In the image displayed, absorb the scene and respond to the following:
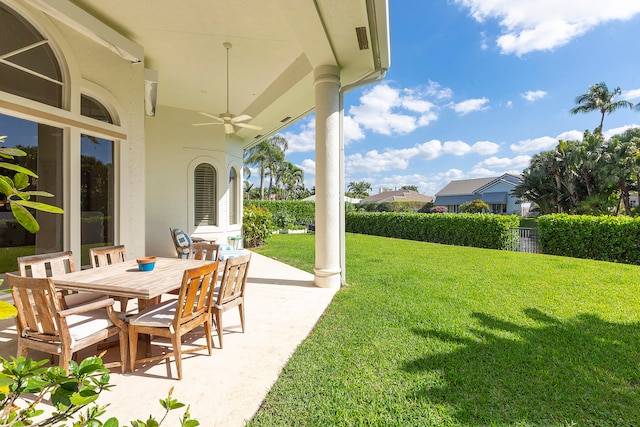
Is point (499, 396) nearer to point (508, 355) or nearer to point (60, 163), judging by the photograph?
point (508, 355)

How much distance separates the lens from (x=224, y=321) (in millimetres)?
3988

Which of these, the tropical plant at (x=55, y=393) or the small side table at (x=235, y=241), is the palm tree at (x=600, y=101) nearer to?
the small side table at (x=235, y=241)

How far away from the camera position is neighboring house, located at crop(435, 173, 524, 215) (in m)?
33.1

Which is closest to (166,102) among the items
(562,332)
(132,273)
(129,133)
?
(129,133)

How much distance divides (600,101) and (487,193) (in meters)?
12.8

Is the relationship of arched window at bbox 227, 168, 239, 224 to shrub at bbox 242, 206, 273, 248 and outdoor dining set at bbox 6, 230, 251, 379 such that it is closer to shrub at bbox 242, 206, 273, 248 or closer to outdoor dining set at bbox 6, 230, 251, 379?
shrub at bbox 242, 206, 273, 248

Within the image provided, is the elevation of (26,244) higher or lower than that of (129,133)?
lower

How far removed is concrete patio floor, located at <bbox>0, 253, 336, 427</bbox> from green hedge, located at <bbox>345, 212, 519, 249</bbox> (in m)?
8.77

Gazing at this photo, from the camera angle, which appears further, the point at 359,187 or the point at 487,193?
the point at 359,187

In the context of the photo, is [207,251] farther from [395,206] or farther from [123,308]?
[395,206]

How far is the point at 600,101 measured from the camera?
29031mm

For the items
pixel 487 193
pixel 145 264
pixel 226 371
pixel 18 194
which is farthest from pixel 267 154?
pixel 18 194

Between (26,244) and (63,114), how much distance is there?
1804 millimetres

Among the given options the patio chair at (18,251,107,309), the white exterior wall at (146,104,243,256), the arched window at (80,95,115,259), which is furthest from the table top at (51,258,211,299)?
the white exterior wall at (146,104,243,256)
